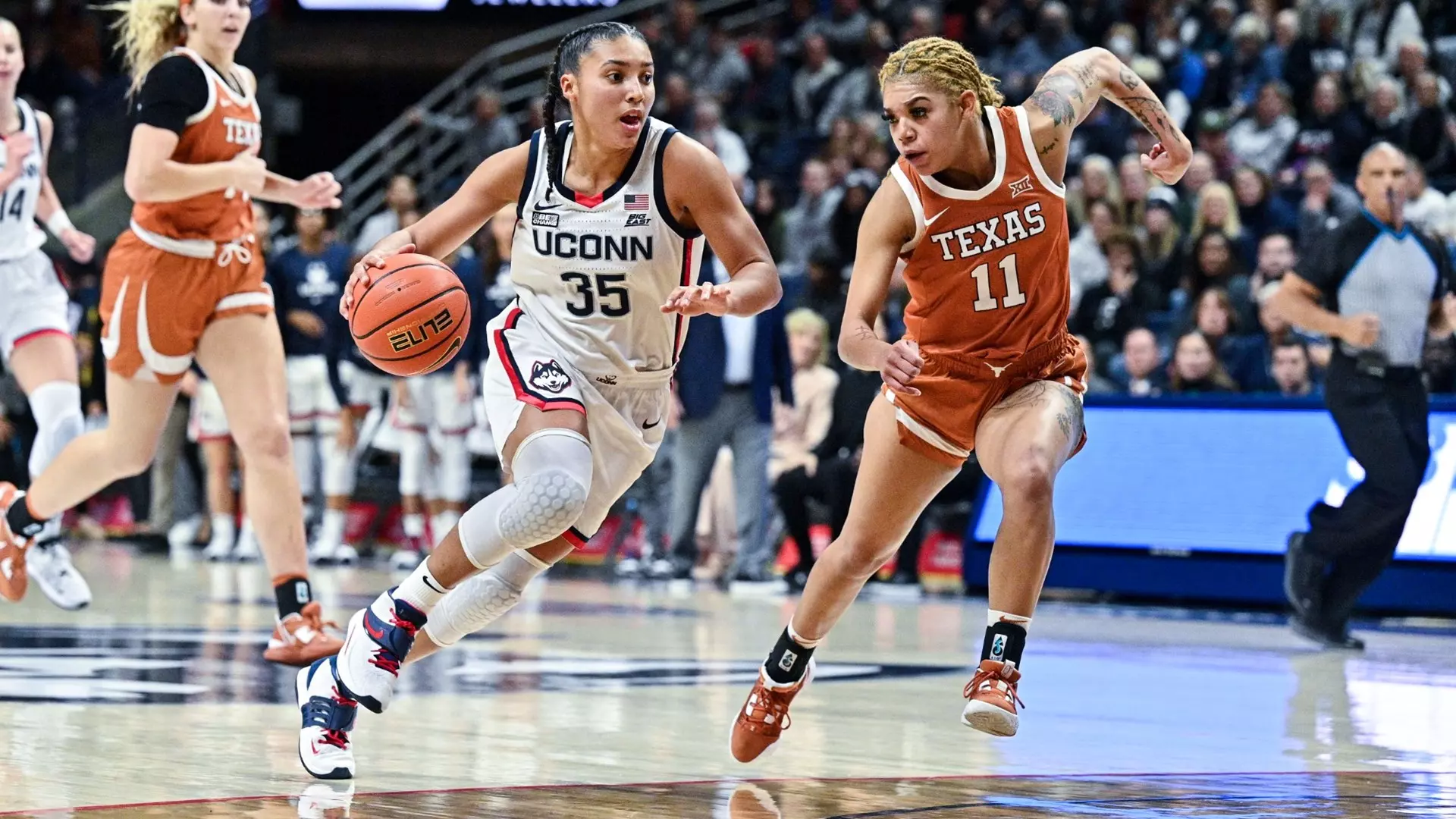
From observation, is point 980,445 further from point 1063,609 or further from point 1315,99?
point 1315,99

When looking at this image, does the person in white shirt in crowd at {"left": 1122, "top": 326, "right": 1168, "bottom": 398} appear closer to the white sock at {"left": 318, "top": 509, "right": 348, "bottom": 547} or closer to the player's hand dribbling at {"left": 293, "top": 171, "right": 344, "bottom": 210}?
the white sock at {"left": 318, "top": 509, "right": 348, "bottom": 547}

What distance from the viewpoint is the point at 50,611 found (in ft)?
30.2

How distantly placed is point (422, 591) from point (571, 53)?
1.47m

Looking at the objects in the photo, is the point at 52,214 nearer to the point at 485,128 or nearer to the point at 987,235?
the point at 987,235

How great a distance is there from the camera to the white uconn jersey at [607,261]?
17.0 feet

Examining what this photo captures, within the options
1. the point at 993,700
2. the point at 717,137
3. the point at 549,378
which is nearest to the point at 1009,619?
the point at 993,700

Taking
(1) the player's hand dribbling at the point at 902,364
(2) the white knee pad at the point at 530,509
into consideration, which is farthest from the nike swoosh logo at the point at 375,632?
(1) the player's hand dribbling at the point at 902,364

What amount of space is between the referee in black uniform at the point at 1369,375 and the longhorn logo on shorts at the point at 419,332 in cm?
500

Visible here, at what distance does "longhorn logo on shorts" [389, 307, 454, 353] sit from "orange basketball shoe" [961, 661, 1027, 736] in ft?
5.31

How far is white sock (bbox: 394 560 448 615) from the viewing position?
4.91 metres

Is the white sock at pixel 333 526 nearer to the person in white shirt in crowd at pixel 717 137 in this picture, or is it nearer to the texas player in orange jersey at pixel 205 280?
the person in white shirt in crowd at pixel 717 137

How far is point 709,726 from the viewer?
5.84 m

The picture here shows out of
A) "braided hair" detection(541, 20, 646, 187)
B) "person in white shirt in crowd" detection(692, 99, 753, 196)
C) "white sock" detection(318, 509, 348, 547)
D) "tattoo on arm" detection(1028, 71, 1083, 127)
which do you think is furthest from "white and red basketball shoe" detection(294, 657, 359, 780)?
"person in white shirt in crowd" detection(692, 99, 753, 196)

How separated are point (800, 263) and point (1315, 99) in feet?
13.8
